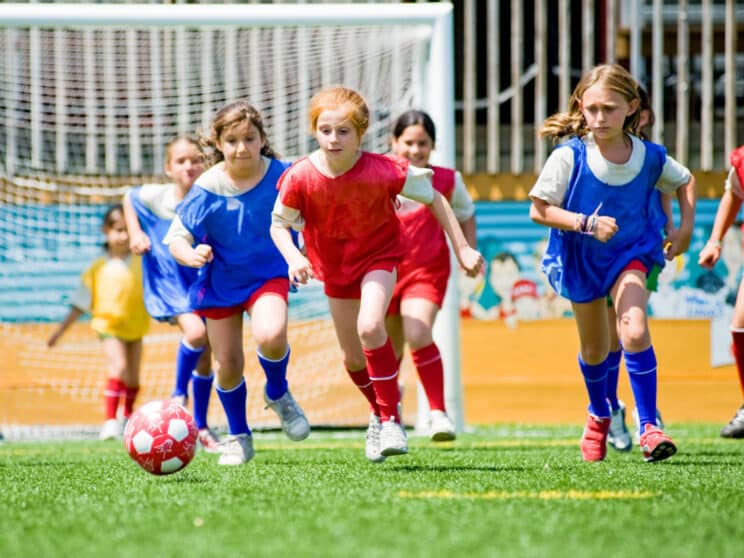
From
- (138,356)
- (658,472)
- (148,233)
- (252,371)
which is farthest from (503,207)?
(658,472)

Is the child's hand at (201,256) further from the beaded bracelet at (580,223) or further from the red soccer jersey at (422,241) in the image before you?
the red soccer jersey at (422,241)

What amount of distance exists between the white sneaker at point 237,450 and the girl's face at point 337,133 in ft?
3.88

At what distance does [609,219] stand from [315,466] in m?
1.40

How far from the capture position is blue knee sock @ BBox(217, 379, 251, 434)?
504cm

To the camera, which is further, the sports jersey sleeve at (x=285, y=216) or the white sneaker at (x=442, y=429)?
the white sneaker at (x=442, y=429)

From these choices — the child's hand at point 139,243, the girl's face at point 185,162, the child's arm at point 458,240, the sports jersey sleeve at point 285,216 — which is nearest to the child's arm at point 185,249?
the sports jersey sleeve at point 285,216

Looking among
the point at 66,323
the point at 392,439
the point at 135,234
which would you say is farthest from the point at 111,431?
the point at 392,439

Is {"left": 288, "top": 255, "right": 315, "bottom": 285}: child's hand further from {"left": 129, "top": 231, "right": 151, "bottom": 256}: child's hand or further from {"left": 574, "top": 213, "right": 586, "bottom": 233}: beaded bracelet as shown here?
{"left": 129, "top": 231, "right": 151, "bottom": 256}: child's hand

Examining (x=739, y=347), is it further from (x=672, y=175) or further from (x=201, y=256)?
(x=201, y=256)

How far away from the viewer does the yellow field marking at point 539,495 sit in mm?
3502

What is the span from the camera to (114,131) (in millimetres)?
8883

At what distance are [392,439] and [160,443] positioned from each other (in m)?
0.82

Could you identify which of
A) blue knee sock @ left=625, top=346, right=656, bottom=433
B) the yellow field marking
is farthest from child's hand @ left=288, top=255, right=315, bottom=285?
blue knee sock @ left=625, top=346, right=656, bottom=433

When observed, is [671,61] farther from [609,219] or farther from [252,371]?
[609,219]
